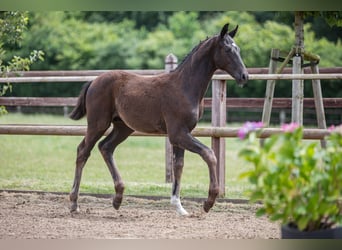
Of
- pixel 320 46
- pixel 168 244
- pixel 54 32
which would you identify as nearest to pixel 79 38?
pixel 54 32

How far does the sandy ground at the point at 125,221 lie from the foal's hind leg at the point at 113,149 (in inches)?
8.1

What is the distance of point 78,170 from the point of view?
20.5 ft

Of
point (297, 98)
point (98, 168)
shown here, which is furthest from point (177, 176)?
point (98, 168)

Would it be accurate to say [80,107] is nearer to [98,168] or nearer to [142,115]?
[142,115]

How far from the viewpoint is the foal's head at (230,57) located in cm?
554

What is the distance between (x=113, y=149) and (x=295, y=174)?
3353 mm

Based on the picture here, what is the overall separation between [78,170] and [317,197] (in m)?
3.53

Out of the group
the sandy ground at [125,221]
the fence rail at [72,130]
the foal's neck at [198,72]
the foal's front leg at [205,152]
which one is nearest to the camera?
Answer: the sandy ground at [125,221]

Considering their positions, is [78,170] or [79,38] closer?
[78,170]

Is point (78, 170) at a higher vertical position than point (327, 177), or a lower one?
lower

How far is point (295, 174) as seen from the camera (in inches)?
127

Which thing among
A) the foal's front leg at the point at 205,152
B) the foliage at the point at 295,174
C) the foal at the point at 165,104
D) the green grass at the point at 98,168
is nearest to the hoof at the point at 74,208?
the foal at the point at 165,104

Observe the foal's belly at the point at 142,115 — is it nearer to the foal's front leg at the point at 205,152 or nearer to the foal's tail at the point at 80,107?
the foal's front leg at the point at 205,152
